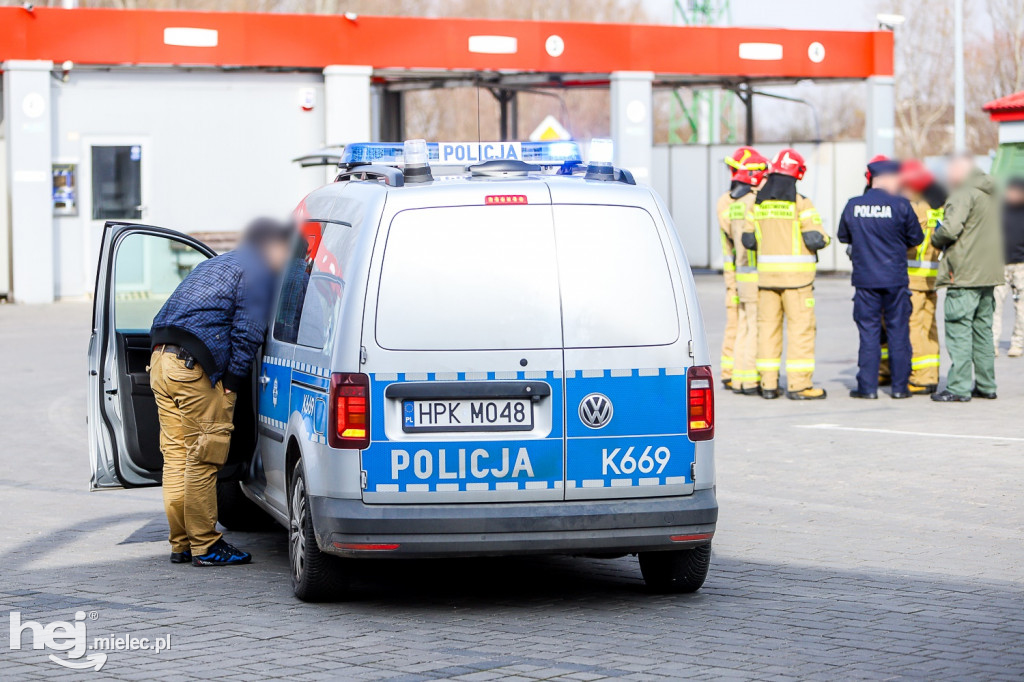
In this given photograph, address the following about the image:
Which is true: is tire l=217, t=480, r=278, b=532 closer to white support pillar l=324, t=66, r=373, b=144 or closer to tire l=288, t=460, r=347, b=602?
tire l=288, t=460, r=347, b=602

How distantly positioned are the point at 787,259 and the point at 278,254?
6610mm

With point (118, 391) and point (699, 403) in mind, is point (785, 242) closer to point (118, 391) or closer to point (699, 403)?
point (118, 391)

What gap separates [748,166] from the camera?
554 inches

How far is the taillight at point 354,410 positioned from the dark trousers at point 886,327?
7816 millimetres

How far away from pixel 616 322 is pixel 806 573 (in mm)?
1682

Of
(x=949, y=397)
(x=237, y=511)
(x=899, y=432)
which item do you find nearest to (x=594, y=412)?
(x=237, y=511)

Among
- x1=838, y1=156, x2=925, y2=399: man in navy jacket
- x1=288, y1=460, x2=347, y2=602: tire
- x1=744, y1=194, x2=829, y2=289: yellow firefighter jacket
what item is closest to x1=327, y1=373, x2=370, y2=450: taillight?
x1=288, y1=460, x2=347, y2=602: tire

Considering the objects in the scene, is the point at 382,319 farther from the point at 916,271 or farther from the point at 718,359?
the point at 718,359

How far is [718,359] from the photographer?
1664 centimetres

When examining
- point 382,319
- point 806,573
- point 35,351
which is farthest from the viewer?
point 35,351

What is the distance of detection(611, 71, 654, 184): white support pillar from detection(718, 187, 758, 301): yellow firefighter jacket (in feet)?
46.7

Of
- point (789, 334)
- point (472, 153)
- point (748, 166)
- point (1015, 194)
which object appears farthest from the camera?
point (748, 166)

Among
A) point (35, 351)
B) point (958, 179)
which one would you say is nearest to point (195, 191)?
point (35, 351)

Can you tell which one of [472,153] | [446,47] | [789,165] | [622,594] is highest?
[446,47]
